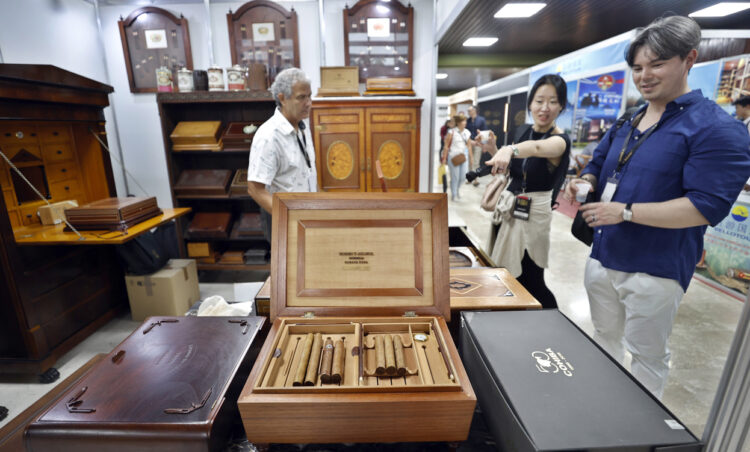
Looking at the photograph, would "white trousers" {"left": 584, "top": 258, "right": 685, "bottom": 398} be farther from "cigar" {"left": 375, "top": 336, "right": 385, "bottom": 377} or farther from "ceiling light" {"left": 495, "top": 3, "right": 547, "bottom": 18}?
"ceiling light" {"left": 495, "top": 3, "right": 547, "bottom": 18}

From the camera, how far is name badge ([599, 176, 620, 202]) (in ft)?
4.94

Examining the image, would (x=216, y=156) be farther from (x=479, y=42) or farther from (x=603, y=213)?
(x=479, y=42)

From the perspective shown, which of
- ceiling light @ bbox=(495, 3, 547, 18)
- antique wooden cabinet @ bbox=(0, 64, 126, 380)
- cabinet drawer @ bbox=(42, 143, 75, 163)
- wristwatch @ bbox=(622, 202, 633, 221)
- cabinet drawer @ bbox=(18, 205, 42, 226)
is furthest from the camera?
ceiling light @ bbox=(495, 3, 547, 18)

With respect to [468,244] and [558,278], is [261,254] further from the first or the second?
[558,278]

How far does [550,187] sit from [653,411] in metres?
1.52

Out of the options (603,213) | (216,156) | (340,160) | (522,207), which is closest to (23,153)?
(216,156)

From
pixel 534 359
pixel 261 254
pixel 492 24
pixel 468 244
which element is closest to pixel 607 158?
pixel 468 244

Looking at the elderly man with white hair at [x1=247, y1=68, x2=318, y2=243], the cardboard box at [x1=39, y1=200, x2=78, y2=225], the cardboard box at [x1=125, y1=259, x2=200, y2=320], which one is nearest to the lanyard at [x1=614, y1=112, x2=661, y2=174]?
the elderly man with white hair at [x1=247, y1=68, x2=318, y2=243]

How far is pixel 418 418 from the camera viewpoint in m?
0.71

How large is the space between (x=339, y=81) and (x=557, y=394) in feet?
12.2

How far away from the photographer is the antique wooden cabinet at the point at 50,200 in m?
2.25

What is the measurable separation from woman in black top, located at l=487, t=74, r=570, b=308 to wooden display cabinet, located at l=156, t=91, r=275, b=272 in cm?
260

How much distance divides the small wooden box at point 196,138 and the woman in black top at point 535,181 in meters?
2.92

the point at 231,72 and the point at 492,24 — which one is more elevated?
the point at 492,24
